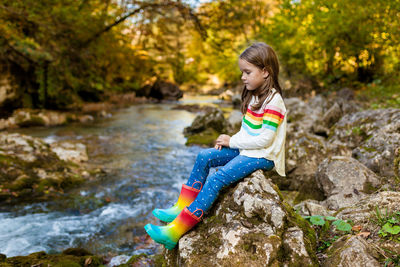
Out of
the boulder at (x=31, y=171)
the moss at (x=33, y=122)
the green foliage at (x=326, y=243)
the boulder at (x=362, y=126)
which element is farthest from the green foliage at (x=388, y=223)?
the moss at (x=33, y=122)

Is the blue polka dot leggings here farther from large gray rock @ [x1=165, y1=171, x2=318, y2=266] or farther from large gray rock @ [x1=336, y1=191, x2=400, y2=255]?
large gray rock @ [x1=336, y1=191, x2=400, y2=255]

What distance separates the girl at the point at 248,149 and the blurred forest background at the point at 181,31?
6544 millimetres

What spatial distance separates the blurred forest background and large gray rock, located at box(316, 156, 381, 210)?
220 inches

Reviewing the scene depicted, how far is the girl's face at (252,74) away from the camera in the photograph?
8.48 ft

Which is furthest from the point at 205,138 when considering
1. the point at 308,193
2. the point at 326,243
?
the point at 326,243

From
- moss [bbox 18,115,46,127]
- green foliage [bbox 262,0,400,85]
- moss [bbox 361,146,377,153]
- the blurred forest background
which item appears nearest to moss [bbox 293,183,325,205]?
moss [bbox 361,146,377,153]

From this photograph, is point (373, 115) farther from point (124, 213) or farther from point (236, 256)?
point (124, 213)

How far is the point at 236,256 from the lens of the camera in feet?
6.66

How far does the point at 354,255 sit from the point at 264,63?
5.48 ft

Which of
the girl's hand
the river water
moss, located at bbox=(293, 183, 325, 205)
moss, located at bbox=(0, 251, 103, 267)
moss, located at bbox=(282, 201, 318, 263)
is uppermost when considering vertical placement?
the girl's hand

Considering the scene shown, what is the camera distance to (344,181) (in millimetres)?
3566

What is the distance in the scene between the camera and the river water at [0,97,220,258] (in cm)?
387

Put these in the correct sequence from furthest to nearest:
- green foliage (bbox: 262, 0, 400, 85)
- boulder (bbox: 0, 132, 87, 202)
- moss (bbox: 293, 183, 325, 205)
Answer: green foliage (bbox: 262, 0, 400, 85), boulder (bbox: 0, 132, 87, 202), moss (bbox: 293, 183, 325, 205)

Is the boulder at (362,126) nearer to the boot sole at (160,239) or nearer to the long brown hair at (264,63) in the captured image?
the long brown hair at (264,63)
